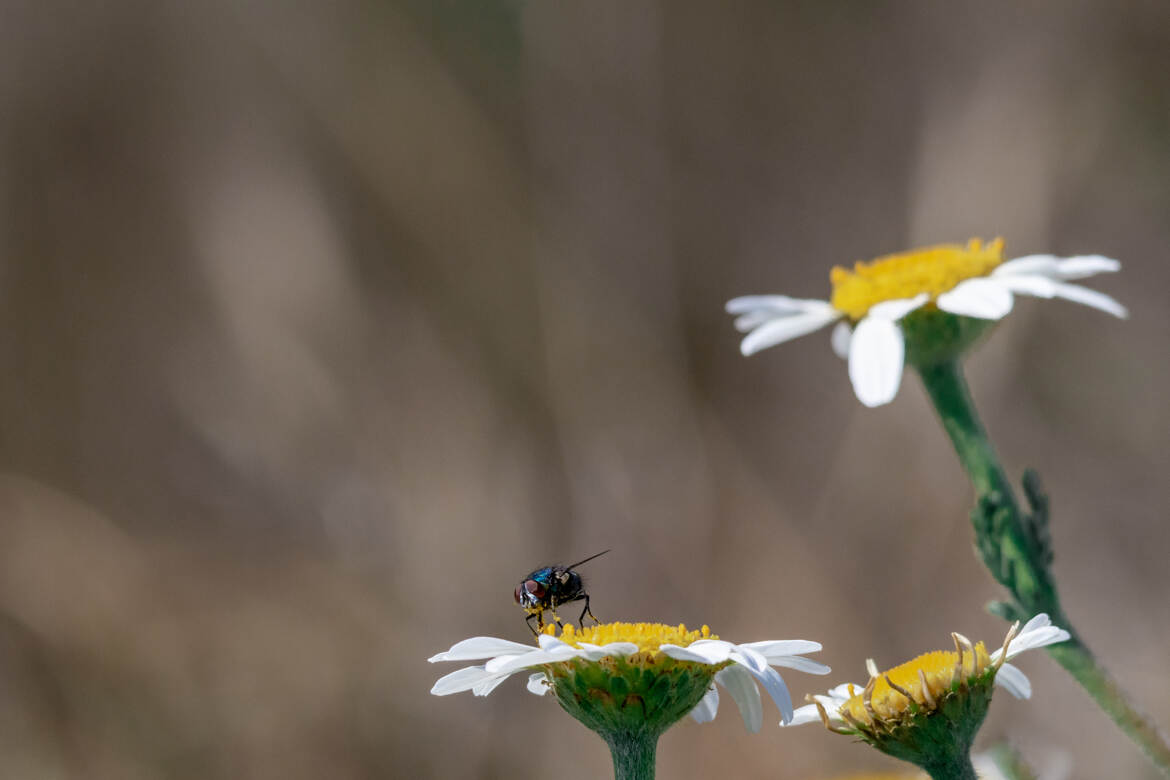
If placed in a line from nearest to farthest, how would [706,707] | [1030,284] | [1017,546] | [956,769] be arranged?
[956,769], [706,707], [1017,546], [1030,284]

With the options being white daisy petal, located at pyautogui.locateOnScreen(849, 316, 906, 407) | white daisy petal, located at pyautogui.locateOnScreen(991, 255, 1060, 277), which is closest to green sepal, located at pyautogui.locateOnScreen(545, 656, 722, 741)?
white daisy petal, located at pyautogui.locateOnScreen(849, 316, 906, 407)

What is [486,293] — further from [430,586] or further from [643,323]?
[430,586]

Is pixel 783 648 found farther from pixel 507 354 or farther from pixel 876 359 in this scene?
pixel 507 354

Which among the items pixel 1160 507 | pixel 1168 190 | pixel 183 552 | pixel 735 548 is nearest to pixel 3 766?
pixel 183 552

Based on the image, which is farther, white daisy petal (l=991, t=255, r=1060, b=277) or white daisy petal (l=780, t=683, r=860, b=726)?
white daisy petal (l=991, t=255, r=1060, b=277)

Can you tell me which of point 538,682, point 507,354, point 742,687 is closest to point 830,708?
point 742,687

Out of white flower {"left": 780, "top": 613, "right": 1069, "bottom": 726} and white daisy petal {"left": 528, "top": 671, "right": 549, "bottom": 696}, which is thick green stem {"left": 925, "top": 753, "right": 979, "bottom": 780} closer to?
white flower {"left": 780, "top": 613, "right": 1069, "bottom": 726}
